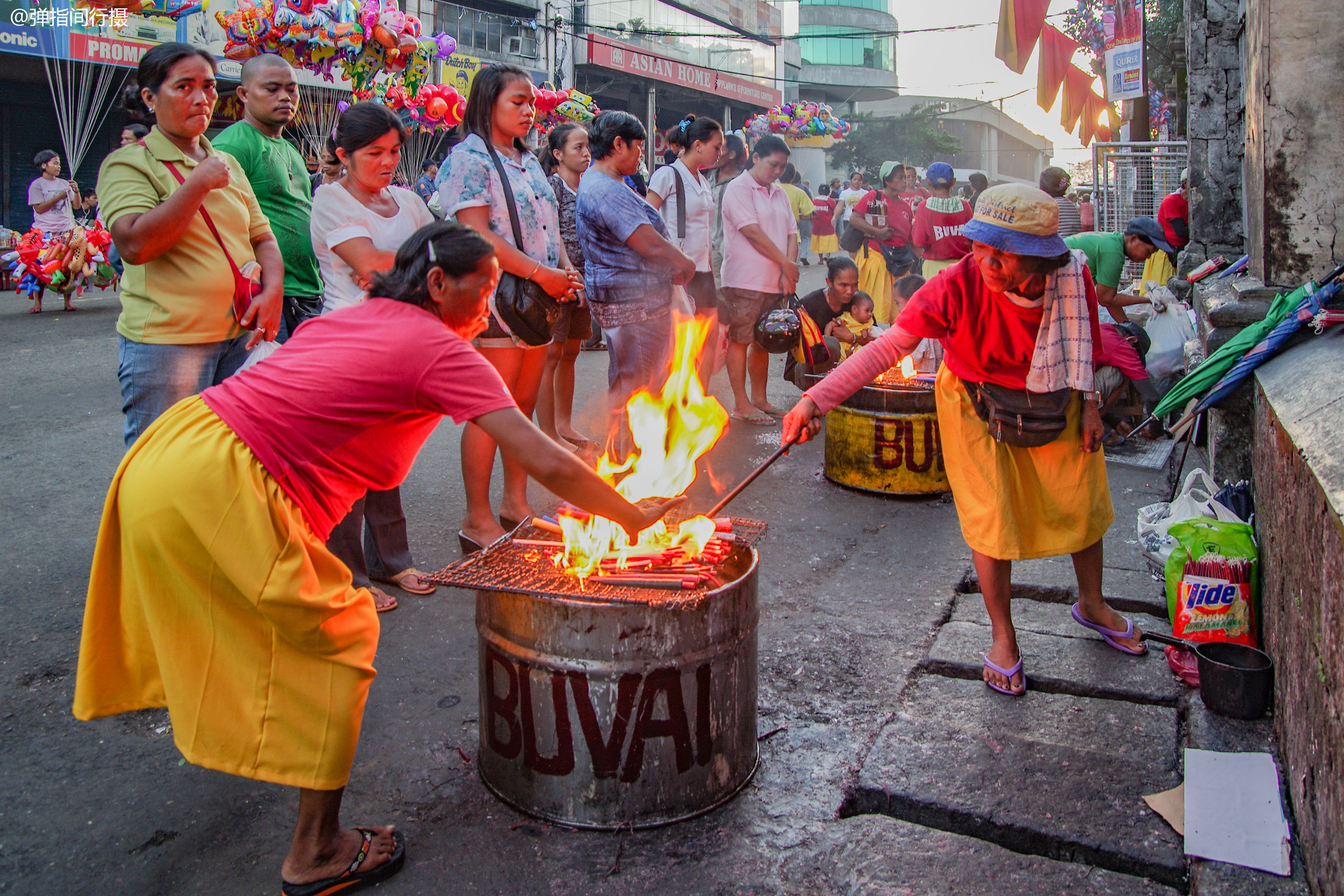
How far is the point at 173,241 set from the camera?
11.0 feet

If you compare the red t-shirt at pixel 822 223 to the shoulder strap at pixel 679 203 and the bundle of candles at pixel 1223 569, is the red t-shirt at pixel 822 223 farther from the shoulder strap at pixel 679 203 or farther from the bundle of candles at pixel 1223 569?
the bundle of candles at pixel 1223 569

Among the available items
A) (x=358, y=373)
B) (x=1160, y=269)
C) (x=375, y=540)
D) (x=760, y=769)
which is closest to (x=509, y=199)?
(x=375, y=540)

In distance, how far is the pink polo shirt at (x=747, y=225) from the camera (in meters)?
7.11

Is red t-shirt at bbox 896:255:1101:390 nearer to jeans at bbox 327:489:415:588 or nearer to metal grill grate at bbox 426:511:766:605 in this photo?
metal grill grate at bbox 426:511:766:605

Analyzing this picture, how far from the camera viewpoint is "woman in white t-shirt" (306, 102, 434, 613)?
153 inches

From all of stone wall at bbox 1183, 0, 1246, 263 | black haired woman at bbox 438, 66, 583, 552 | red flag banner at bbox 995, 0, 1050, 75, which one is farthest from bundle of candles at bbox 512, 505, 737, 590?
red flag banner at bbox 995, 0, 1050, 75

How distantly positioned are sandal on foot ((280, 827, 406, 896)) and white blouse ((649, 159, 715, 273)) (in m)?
4.62

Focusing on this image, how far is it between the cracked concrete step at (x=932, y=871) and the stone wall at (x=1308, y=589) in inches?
17.8

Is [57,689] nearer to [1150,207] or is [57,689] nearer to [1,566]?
[1,566]

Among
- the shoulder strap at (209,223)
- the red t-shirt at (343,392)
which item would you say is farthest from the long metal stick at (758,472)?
the shoulder strap at (209,223)

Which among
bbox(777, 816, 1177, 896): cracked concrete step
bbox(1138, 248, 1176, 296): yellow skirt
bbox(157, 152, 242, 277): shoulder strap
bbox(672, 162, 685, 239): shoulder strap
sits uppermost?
bbox(672, 162, 685, 239): shoulder strap

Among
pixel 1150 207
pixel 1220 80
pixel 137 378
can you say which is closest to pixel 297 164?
pixel 137 378

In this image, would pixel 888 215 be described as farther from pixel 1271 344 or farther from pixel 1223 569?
pixel 1223 569

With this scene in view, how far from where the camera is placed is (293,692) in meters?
2.21
